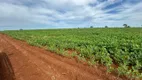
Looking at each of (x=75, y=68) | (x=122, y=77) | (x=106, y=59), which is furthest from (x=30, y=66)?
(x=122, y=77)

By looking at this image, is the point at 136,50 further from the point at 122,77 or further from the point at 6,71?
the point at 6,71

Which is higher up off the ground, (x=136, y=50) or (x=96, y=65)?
(x=136, y=50)

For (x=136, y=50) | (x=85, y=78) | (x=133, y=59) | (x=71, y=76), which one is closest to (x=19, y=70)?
(x=71, y=76)

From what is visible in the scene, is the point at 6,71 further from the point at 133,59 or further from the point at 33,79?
the point at 133,59

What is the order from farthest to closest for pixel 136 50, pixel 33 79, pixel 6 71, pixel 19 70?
pixel 136 50
pixel 19 70
pixel 6 71
pixel 33 79

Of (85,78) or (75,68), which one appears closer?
(85,78)

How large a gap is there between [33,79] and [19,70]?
1.19 metres

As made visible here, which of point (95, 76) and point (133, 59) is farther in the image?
point (133, 59)

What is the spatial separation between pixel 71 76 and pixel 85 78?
19.3 inches

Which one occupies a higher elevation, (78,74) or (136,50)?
(136,50)

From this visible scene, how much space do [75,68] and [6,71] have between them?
2.57m

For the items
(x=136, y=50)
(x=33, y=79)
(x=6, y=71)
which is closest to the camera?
(x=33, y=79)

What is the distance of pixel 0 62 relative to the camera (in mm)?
5793

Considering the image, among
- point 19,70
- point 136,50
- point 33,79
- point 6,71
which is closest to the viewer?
point 33,79
